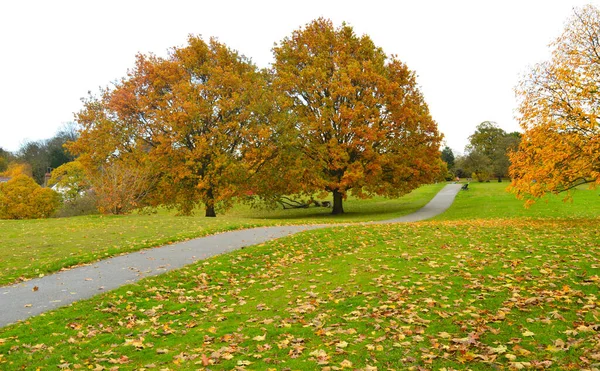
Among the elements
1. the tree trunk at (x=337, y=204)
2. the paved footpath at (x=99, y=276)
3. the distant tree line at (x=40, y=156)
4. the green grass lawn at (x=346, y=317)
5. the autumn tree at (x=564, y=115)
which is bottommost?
the green grass lawn at (x=346, y=317)

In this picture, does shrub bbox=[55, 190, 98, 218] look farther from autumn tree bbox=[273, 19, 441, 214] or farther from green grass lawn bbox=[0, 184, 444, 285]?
autumn tree bbox=[273, 19, 441, 214]

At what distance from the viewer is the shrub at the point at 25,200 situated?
→ 2714cm

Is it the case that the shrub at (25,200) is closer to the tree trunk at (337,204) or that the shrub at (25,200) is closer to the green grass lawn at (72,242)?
the green grass lawn at (72,242)

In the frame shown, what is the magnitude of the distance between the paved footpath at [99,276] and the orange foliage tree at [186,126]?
1247 cm

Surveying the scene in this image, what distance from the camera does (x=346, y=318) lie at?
602cm

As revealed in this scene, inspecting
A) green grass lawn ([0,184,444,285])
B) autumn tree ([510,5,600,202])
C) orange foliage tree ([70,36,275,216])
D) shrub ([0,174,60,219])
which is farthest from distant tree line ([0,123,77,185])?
autumn tree ([510,5,600,202])

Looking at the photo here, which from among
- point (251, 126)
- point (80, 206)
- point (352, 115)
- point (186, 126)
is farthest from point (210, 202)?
point (352, 115)

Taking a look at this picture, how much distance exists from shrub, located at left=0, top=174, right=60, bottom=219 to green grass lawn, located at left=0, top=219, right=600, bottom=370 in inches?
934

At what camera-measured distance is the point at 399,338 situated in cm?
509

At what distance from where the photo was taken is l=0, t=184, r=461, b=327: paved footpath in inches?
279

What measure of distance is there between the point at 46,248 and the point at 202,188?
13970 millimetres

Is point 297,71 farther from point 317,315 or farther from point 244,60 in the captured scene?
point 317,315

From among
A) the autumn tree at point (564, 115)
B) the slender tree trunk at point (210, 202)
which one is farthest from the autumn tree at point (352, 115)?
the autumn tree at point (564, 115)

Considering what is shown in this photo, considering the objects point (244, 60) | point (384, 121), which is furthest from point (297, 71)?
point (384, 121)
